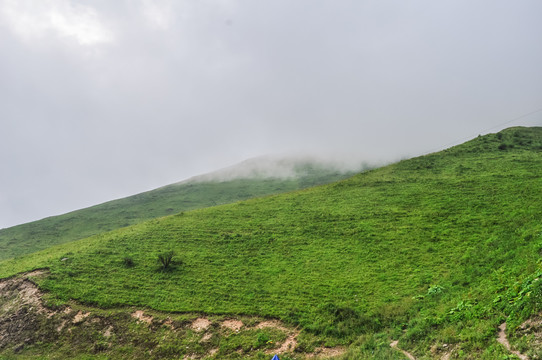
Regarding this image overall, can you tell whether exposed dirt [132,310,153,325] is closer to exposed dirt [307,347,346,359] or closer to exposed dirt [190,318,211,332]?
exposed dirt [190,318,211,332]

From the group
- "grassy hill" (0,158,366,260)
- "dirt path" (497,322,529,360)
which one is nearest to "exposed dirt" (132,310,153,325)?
"dirt path" (497,322,529,360)

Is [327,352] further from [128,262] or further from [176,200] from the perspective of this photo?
[176,200]

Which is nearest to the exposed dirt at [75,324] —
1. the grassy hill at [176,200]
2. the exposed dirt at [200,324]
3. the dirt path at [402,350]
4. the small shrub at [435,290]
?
the exposed dirt at [200,324]

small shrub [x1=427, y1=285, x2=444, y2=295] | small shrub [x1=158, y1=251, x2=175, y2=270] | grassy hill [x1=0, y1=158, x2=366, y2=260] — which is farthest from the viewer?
grassy hill [x1=0, y1=158, x2=366, y2=260]

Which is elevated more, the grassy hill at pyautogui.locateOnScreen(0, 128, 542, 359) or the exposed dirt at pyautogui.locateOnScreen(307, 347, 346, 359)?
the grassy hill at pyautogui.locateOnScreen(0, 128, 542, 359)

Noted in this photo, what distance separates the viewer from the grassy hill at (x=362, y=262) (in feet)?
51.6

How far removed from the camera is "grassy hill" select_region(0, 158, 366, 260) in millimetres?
80438

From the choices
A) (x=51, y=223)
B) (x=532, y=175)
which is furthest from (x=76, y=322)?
(x=51, y=223)

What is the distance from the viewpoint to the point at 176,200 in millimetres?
110062

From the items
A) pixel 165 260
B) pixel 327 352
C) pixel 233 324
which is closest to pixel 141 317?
pixel 165 260

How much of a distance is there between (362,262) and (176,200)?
308 feet

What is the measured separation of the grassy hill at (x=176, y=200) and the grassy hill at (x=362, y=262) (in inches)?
1937

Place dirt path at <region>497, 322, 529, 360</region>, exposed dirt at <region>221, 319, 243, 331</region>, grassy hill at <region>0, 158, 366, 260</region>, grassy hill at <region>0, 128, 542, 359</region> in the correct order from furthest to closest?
grassy hill at <region>0, 158, 366, 260</region> → exposed dirt at <region>221, 319, 243, 331</region> → grassy hill at <region>0, 128, 542, 359</region> → dirt path at <region>497, 322, 529, 360</region>

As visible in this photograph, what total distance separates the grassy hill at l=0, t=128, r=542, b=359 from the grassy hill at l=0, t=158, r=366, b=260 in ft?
161
